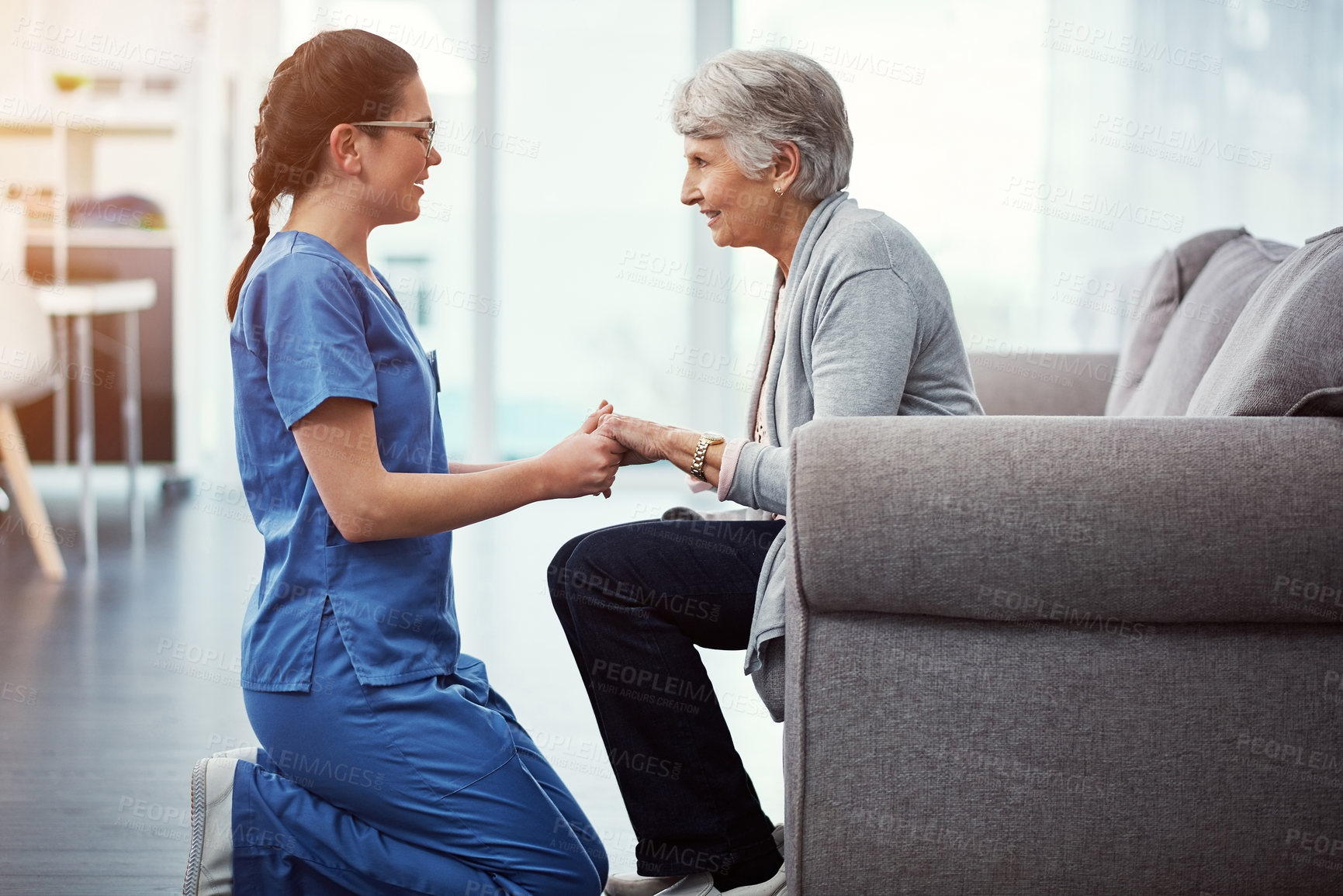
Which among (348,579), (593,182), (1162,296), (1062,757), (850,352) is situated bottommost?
(1062,757)

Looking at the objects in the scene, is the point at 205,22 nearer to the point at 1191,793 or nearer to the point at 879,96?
the point at 879,96

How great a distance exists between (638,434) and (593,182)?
4561mm

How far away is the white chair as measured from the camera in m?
3.32

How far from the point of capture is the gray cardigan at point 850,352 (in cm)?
136

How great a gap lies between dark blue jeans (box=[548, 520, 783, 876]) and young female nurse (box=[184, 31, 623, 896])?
119 mm

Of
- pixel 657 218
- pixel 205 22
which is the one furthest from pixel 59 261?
pixel 657 218

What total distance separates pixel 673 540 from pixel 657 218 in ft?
14.9

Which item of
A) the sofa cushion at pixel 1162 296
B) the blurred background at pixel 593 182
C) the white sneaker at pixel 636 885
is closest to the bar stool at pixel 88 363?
the blurred background at pixel 593 182

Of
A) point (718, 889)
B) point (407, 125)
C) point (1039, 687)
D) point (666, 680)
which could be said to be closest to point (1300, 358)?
point (1039, 687)

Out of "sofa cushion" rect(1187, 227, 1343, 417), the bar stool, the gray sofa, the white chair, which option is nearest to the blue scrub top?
the gray sofa

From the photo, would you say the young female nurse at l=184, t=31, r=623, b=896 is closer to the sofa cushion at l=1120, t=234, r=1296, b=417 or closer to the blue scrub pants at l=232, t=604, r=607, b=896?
the blue scrub pants at l=232, t=604, r=607, b=896

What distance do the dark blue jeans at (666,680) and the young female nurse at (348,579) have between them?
12cm

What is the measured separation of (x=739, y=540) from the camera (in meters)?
1.50

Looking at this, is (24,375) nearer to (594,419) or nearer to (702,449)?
(594,419)
